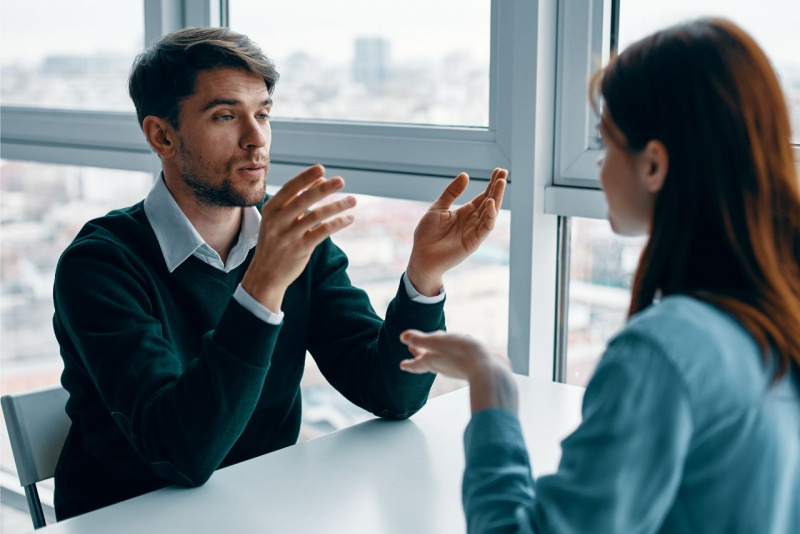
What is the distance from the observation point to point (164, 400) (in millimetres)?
1189

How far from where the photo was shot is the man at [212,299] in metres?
1.16

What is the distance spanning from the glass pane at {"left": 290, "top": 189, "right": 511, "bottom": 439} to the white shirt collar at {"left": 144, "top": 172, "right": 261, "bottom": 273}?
51cm

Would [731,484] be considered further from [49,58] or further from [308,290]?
[49,58]

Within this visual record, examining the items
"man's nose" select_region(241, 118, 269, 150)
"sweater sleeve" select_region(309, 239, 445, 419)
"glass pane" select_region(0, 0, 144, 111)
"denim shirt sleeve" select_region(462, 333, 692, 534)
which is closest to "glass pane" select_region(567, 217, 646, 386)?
"sweater sleeve" select_region(309, 239, 445, 419)

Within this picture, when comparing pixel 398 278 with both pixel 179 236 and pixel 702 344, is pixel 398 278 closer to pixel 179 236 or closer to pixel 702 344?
pixel 179 236

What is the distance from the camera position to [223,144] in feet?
4.93

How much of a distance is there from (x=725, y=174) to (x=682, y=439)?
8.8 inches

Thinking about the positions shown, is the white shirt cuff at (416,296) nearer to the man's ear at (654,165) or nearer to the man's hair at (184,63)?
the man's hair at (184,63)

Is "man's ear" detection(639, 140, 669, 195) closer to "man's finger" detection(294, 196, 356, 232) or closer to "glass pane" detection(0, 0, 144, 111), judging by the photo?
"man's finger" detection(294, 196, 356, 232)

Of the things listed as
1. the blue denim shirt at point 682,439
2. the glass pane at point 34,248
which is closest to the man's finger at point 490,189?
the blue denim shirt at point 682,439

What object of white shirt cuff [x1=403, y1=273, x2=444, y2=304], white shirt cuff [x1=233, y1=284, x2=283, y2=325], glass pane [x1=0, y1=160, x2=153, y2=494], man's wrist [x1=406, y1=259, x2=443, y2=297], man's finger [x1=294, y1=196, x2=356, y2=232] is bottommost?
glass pane [x1=0, y1=160, x2=153, y2=494]

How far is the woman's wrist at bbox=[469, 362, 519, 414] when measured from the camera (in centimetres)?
85

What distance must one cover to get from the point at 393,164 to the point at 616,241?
53 centimetres

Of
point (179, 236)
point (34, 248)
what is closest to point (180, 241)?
point (179, 236)
